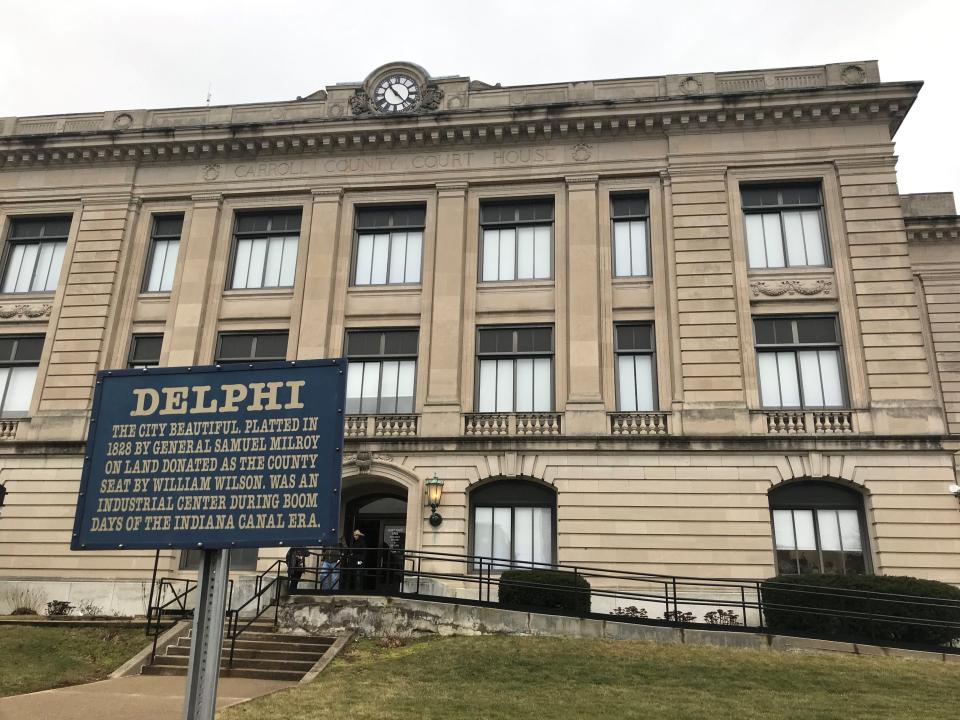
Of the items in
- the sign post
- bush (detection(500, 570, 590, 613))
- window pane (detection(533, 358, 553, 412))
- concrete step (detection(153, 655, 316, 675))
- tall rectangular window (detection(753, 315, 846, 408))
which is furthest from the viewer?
window pane (detection(533, 358, 553, 412))

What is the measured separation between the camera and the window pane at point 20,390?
88.6 feet

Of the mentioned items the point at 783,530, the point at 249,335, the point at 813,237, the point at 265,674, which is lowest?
the point at 265,674

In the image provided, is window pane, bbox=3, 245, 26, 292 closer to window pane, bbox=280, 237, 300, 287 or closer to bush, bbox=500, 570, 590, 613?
window pane, bbox=280, 237, 300, 287

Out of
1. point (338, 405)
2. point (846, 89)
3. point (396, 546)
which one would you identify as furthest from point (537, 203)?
point (338, 405)

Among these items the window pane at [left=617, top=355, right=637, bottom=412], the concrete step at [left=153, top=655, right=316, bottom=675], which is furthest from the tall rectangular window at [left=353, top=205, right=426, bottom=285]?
the concrete step at [left=153, top=655, right=316, bottom=675]

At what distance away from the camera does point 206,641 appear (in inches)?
263

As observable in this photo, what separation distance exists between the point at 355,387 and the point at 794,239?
14.7m

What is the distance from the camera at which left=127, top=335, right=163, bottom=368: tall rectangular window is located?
27.0 metres

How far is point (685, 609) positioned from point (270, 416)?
1706cm

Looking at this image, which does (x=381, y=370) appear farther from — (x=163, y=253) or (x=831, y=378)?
(x=831, y=378)

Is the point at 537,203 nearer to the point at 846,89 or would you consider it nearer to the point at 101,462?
the point at 846,89

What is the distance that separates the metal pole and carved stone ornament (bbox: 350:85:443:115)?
23.4 meters

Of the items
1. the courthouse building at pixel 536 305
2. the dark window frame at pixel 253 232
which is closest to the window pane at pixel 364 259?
the courthouse building at pixel 536 305

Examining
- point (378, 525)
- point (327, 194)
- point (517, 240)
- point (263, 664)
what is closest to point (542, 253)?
point (517, 240)
